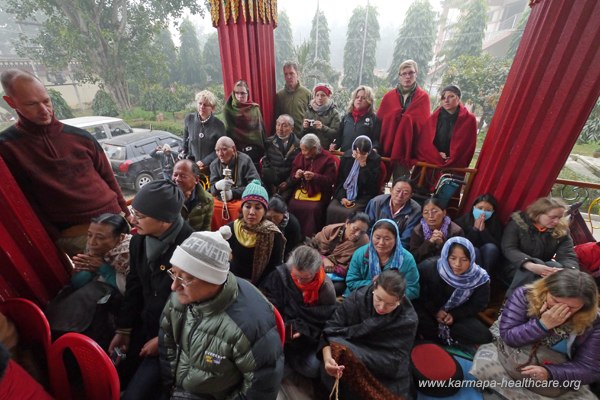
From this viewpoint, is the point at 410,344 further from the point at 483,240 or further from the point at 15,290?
the point at 15,290

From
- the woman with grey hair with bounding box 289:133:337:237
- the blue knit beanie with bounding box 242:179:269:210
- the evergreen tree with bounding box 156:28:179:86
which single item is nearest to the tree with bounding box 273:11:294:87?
the evergreen tree with bounding box 156:28:179:86

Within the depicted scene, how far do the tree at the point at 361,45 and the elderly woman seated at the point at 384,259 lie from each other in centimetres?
1449

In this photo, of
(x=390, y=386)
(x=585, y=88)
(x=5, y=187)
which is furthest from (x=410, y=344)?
(x=5, y=187)

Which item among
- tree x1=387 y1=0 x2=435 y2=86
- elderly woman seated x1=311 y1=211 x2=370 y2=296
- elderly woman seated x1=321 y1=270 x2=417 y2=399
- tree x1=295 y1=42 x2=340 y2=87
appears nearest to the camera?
elderly woman seated x1=321 y1=270 x2=417 y2=399

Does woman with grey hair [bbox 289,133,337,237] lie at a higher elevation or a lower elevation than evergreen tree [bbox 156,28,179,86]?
lower

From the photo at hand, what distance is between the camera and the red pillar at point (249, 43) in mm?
3617

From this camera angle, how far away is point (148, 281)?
1.64 meters

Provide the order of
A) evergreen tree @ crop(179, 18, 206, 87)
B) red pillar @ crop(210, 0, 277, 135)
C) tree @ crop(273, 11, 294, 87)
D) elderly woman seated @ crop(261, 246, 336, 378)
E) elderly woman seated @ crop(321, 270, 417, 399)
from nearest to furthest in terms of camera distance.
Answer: elderly woman seated @ crop(321, 270, 417, 399)
elderly woman seated @ crop(261, 246, 336, 378)
red pillar @ crop(210, 0, 277, 135)
evergreen tree @ crop(179, 18, 206, 87)
tree @ crop(273, 11, 294, 87)

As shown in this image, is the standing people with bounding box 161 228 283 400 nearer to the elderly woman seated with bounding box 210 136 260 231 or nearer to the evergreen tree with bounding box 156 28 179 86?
the elderly woman seated with bounding box 210 136 260 231

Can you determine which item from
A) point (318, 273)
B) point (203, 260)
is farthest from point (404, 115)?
point (203, 260)

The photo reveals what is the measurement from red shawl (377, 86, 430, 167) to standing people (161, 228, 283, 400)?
2.96 metres

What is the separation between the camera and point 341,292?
2.59 m

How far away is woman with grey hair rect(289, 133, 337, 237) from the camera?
3387mm

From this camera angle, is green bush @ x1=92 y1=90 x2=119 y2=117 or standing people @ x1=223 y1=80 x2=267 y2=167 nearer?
standing people @ x1=223 y1=80 x2=267 y2=167
